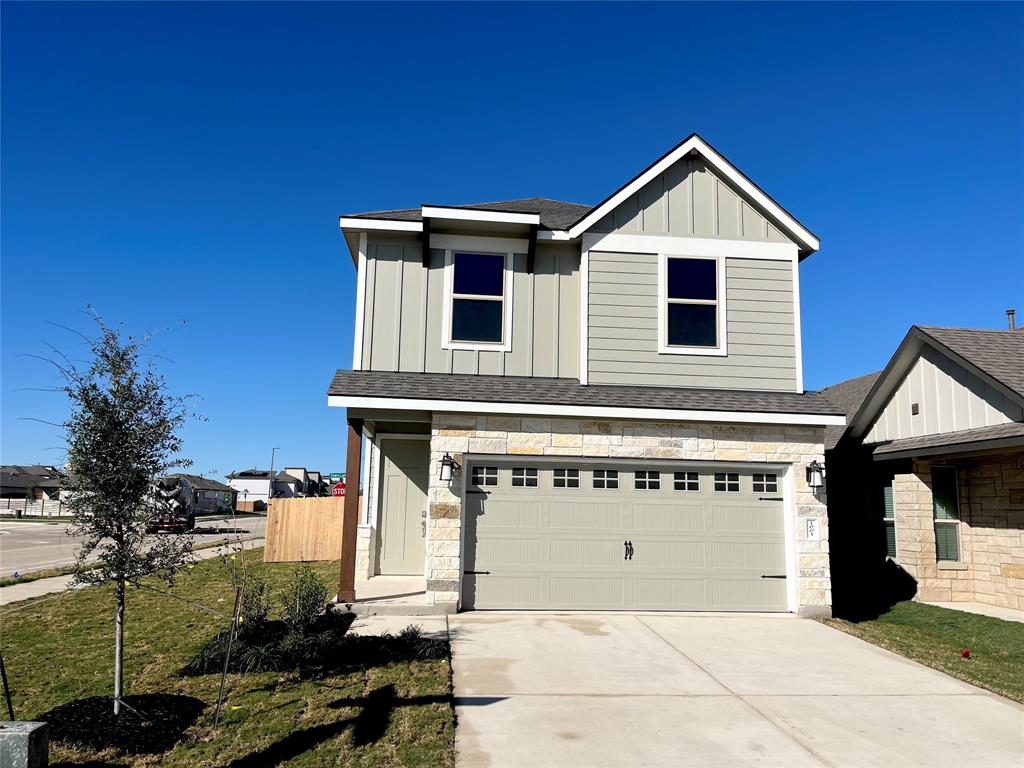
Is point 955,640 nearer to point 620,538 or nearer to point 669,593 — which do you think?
point 669,593

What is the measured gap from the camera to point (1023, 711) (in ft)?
20.6

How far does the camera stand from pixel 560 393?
10438 millimetres

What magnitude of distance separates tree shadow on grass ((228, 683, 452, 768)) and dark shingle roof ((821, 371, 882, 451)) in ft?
36.0

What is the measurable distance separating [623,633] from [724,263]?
19.8ft

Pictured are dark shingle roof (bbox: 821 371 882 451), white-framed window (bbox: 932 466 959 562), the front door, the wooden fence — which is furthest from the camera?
the wooden fence

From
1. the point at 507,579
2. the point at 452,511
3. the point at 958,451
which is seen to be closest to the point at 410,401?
the point at 452,511

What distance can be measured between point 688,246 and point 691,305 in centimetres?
97

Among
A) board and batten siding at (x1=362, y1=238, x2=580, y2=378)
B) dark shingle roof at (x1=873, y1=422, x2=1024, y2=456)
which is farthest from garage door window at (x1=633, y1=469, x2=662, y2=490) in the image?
dark shingle roof at (x1=873, y1=422, x2=1024, y2=456)

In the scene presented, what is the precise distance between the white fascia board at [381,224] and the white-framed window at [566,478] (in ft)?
14.3

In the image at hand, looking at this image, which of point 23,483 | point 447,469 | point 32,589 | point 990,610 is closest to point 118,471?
point 447,469

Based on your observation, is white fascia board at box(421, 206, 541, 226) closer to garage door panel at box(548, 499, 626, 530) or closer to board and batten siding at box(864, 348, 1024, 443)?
garage door panel at box(548, 499, 626, 530)

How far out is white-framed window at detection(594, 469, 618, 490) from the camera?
1059cm

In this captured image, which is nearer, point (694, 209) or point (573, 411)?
point (573, 411)

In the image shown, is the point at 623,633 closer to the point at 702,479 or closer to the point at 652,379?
the point at 702,479
